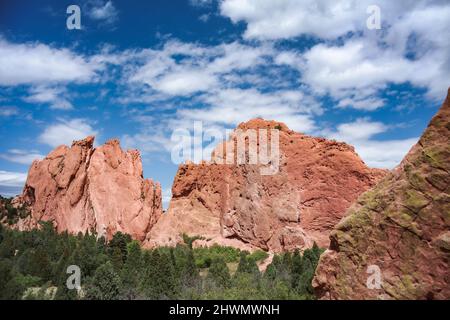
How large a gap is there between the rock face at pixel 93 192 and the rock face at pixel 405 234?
48.8 metres

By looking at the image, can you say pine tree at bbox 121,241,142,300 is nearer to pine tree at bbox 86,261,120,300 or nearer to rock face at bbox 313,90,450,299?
pine tree at bbox 86,261,120,300

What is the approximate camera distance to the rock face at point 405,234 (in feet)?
42.1

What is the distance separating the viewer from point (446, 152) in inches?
522

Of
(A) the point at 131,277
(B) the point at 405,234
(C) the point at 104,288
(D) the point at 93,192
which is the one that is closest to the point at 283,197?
(A) the point at 131,277

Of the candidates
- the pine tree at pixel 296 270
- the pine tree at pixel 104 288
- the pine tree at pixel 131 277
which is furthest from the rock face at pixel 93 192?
the pine tree at pixel 104 288

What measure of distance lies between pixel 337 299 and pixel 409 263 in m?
3.22

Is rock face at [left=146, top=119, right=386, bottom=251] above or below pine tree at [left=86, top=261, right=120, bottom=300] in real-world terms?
above

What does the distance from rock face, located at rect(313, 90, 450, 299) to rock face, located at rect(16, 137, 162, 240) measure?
160ft

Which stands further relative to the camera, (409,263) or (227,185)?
(227,185)

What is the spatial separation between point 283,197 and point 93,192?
33.5m

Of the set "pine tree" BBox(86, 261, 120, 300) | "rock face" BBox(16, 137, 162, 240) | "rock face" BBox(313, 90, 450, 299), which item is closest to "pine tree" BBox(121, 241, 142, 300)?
"pine tree" BBox(86, 261, 120, 300)

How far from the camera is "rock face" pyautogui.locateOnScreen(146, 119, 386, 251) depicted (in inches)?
1874
